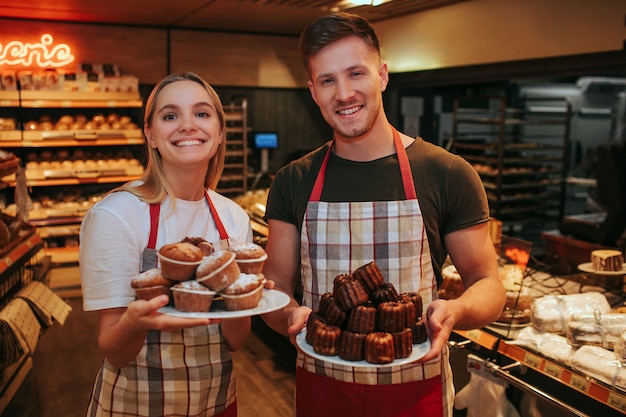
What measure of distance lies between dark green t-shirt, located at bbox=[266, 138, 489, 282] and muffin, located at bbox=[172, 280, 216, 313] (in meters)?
0.60

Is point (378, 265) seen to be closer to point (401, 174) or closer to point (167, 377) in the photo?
point (401, 174)

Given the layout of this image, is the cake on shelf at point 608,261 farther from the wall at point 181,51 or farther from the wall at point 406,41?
the wall at point 181,51

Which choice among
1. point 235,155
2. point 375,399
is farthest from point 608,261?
point 235,155

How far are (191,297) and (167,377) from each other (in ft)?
1.61

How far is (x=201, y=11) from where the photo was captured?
20.4 ft

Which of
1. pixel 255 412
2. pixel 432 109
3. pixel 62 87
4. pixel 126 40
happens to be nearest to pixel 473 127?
pixel 432 109

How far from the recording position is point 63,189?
7250 millimetres

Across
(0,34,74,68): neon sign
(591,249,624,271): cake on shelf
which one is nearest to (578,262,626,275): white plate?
(591,249,624,271): cake on shelf

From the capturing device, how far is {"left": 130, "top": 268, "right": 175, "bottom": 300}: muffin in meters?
1.57

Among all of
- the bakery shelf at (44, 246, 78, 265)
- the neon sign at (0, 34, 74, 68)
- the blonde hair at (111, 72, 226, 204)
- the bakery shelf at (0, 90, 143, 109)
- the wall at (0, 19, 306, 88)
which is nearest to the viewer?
the blonde hair at (111, 72, 226, 204)

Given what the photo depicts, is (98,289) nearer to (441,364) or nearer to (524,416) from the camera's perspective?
(441,364)

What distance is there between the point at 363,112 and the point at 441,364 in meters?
0.86

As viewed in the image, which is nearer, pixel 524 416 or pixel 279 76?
pixel 524 416

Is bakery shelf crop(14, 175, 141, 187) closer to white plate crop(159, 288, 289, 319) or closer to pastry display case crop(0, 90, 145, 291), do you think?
pastry display case crop(0, 90, 145, 291)
